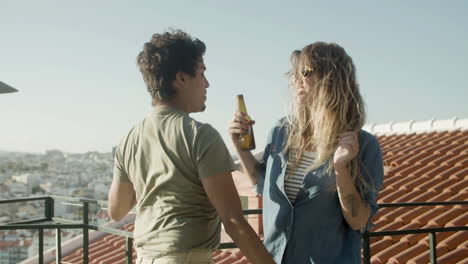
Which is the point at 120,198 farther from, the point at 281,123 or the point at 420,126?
the point at 420,126

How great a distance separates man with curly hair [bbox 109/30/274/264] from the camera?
5.71ft

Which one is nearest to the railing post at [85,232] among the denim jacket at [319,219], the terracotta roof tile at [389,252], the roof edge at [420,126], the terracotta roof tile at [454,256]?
the denim jacket at [319,219]

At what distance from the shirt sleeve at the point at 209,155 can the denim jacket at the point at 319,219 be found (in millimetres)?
410

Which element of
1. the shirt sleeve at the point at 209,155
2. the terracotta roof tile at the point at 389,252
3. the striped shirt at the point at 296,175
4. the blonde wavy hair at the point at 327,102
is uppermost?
the blonde wavy hair at the point at 327,102

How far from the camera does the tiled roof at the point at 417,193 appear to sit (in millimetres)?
6434

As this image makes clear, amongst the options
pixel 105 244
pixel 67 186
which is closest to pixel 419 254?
pixel 105 244

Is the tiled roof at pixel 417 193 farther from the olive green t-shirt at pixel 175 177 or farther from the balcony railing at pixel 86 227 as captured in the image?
the olive green t-shirt at pixel 175 177

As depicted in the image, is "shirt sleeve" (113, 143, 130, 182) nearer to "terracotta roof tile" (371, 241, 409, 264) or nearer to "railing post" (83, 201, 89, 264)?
"railing post" (83, 201, 89, 264)

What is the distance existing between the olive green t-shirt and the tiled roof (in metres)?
4.85

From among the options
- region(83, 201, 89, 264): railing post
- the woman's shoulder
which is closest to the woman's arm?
the woman's shoulder

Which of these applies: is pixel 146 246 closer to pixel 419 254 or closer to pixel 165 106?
pixel 165 106

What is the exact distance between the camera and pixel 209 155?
173cm

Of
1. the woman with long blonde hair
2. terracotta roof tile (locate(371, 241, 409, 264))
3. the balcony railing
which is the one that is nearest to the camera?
the woman with long blonde hair

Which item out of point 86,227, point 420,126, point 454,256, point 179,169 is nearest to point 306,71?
point 179,169
